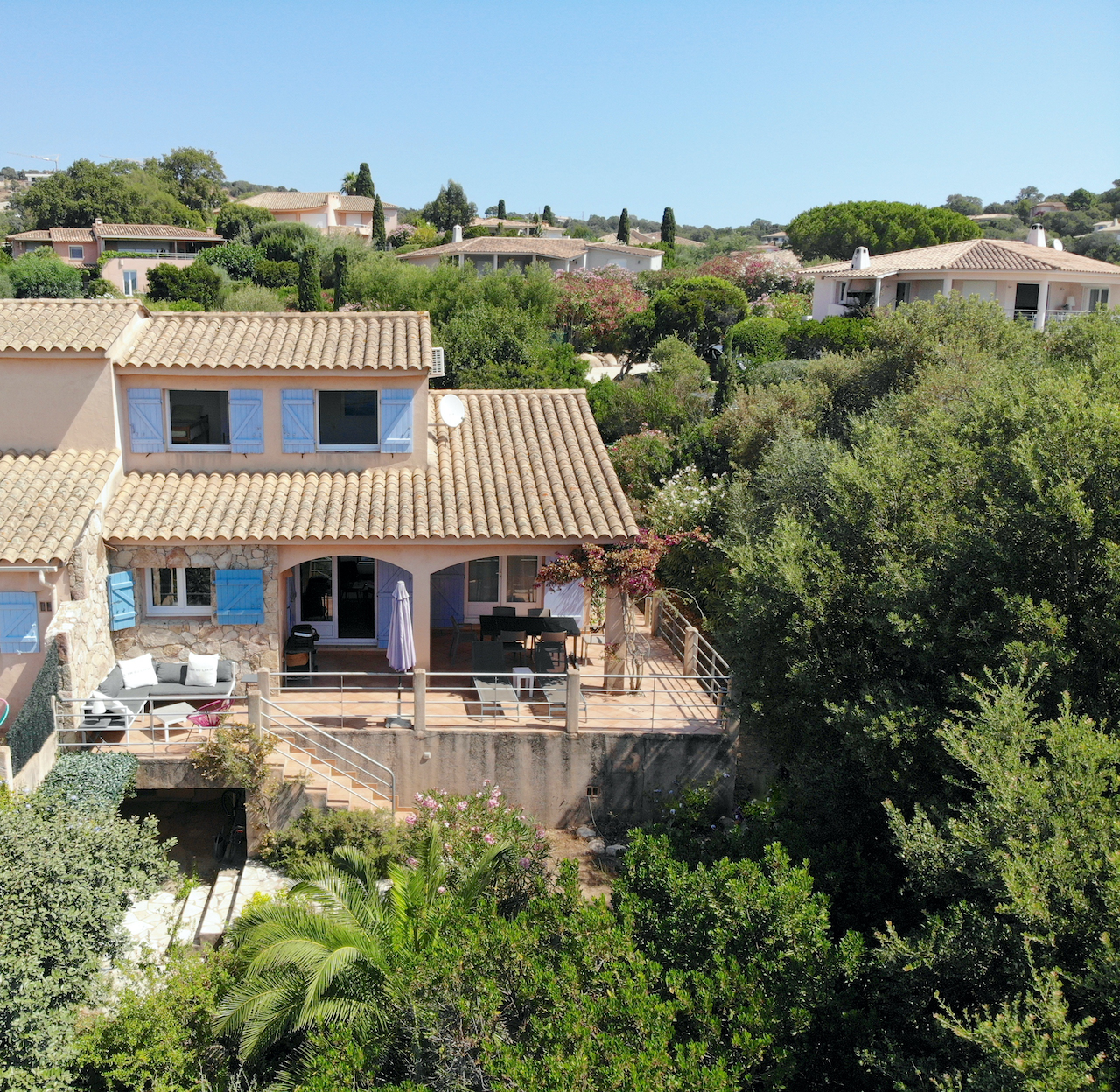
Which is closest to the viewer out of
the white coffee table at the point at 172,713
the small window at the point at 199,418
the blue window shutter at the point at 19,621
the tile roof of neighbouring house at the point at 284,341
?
the white coffee table at the point at 172,713

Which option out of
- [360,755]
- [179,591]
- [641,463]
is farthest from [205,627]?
[641,463]

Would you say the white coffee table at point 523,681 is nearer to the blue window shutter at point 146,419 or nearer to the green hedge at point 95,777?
the green hedge at point 95,777

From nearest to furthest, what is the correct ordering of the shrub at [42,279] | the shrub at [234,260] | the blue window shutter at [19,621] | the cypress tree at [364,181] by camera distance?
1. the blue window shutter at [19,621]
2. the shrub at [42,279]
3. the shrub at [234,260]
4. the cypress tree at [364,181]

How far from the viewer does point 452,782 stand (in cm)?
1688

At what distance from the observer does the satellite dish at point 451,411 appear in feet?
68.7

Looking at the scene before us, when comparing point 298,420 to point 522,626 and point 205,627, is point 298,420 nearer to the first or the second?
point 205,627

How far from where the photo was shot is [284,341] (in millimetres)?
19344

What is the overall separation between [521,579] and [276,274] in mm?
54415

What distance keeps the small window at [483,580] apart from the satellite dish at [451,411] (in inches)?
118

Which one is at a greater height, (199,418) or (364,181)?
(364,181)

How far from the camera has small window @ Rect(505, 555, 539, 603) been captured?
68.1 feet

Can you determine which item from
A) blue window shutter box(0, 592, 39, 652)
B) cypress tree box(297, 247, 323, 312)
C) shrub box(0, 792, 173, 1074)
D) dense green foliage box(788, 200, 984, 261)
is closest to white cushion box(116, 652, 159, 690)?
blue window shutter box(0, 592, 39, 652)

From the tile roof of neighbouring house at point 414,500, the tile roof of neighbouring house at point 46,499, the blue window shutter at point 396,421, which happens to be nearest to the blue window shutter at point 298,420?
the tile roof of neighbouring house at point 414,500

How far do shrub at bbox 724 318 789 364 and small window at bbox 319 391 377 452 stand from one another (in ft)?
91.2
